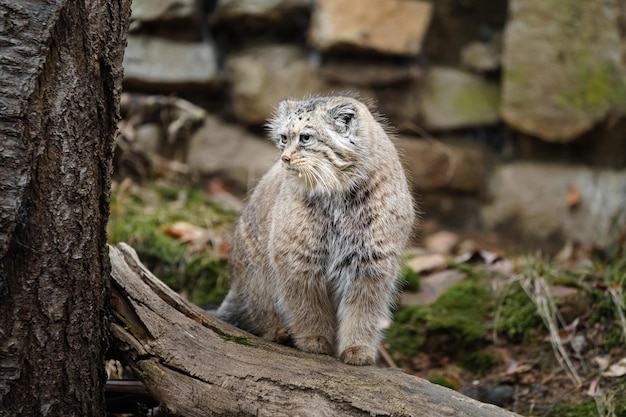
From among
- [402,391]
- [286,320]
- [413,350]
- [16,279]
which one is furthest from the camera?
[413,350]

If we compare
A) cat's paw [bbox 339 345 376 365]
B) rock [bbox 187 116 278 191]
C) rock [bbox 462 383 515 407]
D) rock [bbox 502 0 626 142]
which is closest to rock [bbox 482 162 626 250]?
rock [bbox 502 0 626 142]

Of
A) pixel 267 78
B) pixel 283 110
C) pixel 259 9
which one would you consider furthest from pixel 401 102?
pixel 283 110

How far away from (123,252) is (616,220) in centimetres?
424

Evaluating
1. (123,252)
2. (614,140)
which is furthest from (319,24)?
(123,252)

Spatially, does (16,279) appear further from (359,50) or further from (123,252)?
(359,50)

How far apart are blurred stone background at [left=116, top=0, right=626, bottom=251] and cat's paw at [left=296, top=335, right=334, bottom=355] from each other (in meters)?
2.98

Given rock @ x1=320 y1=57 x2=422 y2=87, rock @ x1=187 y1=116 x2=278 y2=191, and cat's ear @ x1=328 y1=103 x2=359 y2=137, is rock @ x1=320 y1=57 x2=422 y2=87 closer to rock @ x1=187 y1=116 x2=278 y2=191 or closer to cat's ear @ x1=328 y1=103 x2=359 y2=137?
rock @ x1=187 y1=116 x2=278 y2=191

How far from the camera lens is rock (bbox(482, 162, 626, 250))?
6.73 meters

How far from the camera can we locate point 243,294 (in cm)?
424

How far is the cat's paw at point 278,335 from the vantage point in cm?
396

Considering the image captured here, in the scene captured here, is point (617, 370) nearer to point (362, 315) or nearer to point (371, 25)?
point (362, 315)

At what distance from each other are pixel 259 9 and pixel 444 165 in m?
2.28

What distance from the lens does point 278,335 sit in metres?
3.98

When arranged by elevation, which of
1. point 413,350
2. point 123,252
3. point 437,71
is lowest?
point 413,350
